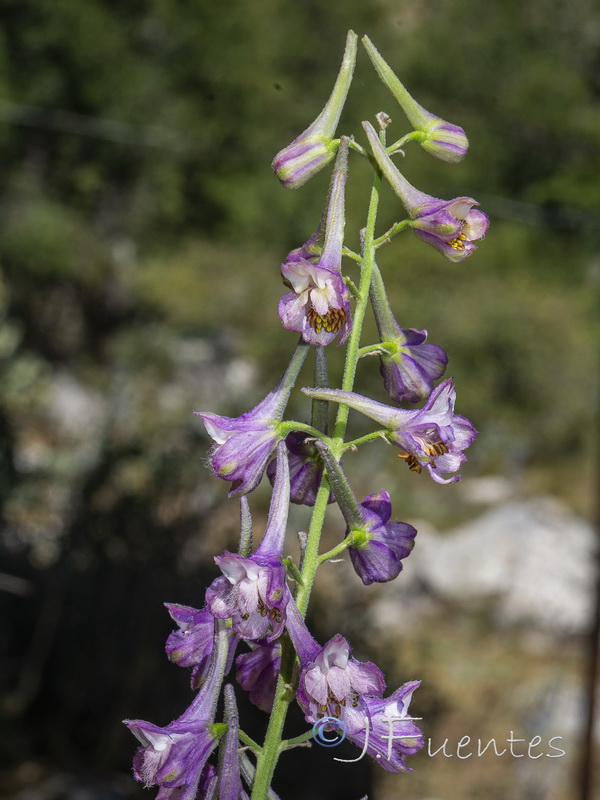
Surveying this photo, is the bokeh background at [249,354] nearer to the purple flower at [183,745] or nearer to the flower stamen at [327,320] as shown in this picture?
the purple flower at [183,745]

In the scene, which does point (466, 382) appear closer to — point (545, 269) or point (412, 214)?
point (545, 269)

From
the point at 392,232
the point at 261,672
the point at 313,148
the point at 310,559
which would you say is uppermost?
the point at 313,148

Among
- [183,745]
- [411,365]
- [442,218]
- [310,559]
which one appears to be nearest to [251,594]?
[310,559]

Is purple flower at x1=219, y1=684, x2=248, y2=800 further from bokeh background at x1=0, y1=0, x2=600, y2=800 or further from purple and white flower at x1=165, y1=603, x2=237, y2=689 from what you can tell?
bokeh background at x1=0, y1=0, x2=600, y2=800

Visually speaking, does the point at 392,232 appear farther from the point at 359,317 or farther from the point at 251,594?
the point at 251,594

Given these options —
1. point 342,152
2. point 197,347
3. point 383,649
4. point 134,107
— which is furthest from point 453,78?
point 342,152
